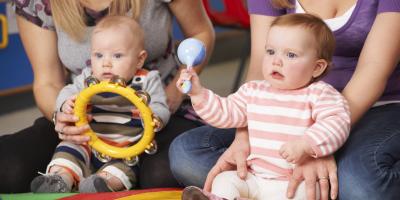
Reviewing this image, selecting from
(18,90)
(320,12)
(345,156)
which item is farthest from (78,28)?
(18,90)

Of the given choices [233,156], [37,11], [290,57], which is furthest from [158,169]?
[37,11]

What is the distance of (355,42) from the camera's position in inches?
55.1

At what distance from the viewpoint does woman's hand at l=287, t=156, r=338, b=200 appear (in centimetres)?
124

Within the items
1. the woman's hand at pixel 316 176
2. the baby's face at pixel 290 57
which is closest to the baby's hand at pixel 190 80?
the baby's face at pixel 290 57

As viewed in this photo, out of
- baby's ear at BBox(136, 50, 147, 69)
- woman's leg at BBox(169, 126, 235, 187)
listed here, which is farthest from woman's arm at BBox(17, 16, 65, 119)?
woman's leg at BBox(169, 126, 235, 187)

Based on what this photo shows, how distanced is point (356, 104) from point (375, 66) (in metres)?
0.09

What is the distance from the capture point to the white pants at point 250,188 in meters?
1.28

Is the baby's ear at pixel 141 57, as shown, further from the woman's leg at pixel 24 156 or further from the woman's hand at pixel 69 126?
the woman's leg at pixel 24 156

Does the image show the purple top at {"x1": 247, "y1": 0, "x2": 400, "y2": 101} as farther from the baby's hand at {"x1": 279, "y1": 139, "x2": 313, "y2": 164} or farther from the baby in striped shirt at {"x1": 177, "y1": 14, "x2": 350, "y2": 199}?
the baby's hand at {"x1": 279, "y1": 139, "x2": 313, "y2": 164}

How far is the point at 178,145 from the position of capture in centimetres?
146

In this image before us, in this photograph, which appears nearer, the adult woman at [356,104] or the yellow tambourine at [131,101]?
the adult woman at [356,104]

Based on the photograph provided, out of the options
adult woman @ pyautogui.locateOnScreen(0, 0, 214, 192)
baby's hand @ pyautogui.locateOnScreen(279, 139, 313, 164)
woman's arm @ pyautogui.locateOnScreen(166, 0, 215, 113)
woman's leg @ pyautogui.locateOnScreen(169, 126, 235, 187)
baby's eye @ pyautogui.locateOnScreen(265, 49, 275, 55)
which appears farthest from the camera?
woman's arm @ pyautogui.locateOnScreen(166, 0, 215, 113)

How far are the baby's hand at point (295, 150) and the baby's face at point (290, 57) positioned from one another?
141mm

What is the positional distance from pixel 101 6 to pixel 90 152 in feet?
1.20
